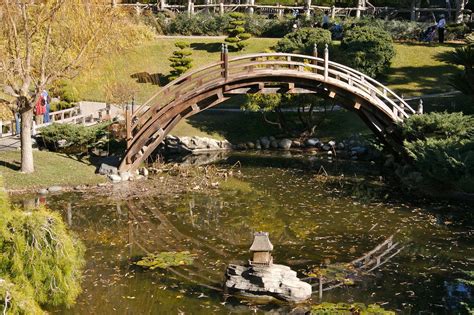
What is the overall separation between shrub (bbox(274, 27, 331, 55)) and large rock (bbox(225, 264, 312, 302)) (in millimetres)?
24144

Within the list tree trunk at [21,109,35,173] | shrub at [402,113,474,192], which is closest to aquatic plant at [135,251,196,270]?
tree trunk at [21,109,35,173]

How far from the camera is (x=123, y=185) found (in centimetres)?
2328

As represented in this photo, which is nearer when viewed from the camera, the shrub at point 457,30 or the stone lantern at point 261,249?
the stone lantern at point 261,249

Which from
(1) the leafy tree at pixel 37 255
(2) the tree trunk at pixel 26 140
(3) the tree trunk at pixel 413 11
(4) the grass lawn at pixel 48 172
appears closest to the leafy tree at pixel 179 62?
(4) the grass lawn at pixel 48 172

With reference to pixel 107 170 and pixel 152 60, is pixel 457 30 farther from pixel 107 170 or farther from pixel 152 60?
pixel 107 170

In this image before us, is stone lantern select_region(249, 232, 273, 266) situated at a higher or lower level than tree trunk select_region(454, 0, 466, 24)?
lower

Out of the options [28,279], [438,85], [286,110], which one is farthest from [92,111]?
[28,279]

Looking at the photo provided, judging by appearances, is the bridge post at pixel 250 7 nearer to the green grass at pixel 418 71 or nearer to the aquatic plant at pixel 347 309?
the green grass at pixel 418 71

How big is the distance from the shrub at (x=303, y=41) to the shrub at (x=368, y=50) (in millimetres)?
1358

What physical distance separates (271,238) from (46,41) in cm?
1006

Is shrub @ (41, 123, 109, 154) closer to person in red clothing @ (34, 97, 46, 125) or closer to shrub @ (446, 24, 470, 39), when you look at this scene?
person in red clothing @ (34, 97, 46, 125)

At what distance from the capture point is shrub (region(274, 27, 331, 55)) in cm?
3709

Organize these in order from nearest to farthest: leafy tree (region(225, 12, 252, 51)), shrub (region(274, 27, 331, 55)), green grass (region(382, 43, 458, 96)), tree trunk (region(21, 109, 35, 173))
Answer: tree trunk (region(21, 109, 35, 173)) < green grass (region(382, 43, 458, 96)) < shrub (region(274, 27, 331, 55)) < leafy tree (region(225, 12, 252, 51))

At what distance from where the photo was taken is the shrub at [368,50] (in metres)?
36.3
